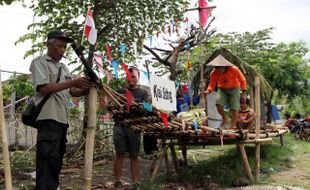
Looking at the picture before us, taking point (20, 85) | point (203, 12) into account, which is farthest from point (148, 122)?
point (20, 85)

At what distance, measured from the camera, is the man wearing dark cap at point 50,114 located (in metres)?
3.30

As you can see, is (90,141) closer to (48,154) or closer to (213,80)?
(48,154)

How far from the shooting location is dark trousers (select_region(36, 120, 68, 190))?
3.33 meters

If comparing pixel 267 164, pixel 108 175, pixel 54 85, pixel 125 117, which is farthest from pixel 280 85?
pixel 54 85

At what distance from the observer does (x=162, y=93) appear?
176 inches

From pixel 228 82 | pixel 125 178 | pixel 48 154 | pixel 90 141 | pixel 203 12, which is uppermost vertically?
pixel 203 12

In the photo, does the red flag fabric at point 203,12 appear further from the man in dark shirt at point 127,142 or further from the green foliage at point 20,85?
the green foliage at point 20,85

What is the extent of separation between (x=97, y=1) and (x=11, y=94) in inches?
98.2

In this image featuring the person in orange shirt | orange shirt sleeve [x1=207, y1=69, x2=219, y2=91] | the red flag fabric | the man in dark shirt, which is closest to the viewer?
the man in dark shirt

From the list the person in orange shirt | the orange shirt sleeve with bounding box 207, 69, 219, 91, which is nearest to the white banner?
the person in orange shirt

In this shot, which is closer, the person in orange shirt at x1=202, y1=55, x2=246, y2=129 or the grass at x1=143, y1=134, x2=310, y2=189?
the grass at x1=143, y1=134, x2=310, y2=189

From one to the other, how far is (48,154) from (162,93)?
1563mm

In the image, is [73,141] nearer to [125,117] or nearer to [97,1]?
[97,1]

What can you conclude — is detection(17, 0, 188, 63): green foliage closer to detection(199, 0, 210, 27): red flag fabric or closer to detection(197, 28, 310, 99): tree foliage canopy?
detection(199, 0, 210, 27): red flag fabric
